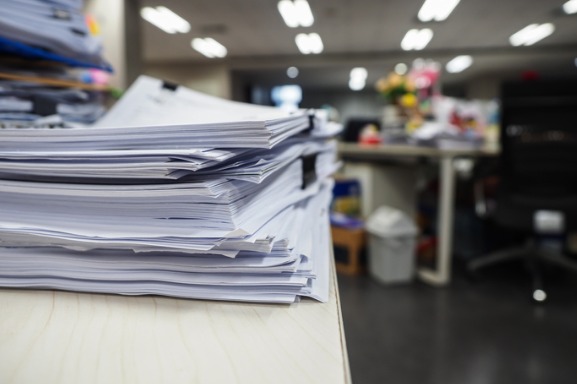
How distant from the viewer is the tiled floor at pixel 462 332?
1416 millimetres

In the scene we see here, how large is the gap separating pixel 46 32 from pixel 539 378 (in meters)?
1.89

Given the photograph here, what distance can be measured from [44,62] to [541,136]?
98.3 inches

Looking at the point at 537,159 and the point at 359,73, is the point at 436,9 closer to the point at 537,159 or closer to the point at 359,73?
the point at 537,159

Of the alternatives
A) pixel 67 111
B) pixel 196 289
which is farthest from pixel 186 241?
pixel 67 111

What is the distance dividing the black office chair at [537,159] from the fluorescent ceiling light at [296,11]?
163 centimetres

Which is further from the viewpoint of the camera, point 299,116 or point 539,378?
point 539,378

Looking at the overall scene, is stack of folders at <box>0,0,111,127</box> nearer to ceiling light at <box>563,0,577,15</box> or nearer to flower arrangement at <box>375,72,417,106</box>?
ceiling light at <box>563,0,577,15</box>

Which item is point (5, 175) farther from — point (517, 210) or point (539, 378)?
point (517, 210)

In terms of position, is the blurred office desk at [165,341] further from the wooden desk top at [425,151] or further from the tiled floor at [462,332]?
the wooden desk top at [425,151]

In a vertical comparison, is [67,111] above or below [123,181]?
above

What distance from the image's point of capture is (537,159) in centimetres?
216

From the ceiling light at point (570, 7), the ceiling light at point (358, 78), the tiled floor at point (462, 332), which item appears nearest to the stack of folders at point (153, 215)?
the ceiling light at point (570, 7)

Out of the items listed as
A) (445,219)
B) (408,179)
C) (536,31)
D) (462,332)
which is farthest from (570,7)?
(408,179)

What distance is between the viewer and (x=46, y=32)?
0.59 metres
